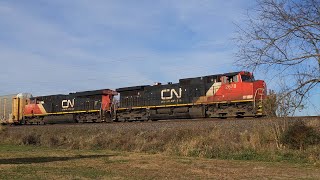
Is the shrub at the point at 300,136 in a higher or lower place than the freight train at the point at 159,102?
lower

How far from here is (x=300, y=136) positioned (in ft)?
46.8

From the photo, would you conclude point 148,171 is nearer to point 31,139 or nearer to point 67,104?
point 31,139

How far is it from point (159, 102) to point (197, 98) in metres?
3.61

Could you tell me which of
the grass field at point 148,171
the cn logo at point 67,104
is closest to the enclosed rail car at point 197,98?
the cn logo at point 67,104

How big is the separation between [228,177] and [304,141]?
6520 millimetres

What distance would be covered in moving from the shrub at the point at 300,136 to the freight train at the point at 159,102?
4233mm

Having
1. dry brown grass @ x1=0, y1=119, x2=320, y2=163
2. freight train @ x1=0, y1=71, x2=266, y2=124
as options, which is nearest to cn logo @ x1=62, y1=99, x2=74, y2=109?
freight train @ x1=0, y1=71, x2=266, y2=124

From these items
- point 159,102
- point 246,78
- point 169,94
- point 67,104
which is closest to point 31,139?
point 159,102

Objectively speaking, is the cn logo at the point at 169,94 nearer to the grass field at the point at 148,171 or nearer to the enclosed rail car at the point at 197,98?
the enclosed rail car at the point at 197,98

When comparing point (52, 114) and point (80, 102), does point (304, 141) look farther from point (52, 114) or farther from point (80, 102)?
point (52, 114)

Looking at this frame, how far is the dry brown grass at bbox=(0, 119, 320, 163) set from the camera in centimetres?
1435

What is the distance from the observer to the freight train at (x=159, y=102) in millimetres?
25188

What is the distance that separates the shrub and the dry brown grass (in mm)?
264

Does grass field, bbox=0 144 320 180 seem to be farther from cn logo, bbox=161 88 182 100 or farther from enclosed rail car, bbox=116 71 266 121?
cn logo, bbox=161 88 182 100
